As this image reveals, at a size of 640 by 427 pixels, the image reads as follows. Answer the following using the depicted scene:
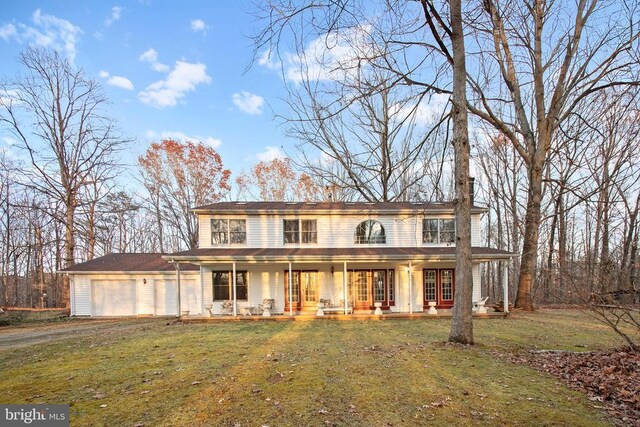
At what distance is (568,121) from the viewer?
16.9m

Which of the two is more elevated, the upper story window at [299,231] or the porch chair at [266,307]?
the upper story window at [299,231]

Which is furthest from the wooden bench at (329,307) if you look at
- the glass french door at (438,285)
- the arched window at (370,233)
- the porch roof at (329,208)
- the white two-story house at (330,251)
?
the porch roof at (329,208)

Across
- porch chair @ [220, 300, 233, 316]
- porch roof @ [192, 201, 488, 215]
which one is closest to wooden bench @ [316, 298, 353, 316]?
porch chair @ [220, 300, 233, 316]

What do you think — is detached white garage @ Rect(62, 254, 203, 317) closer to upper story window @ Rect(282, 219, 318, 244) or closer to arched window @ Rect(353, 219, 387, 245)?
upper story window @ Rect(282, 219, 318, 244)

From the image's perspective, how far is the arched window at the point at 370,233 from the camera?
57.2 ft

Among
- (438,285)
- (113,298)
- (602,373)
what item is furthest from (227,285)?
(602,373)

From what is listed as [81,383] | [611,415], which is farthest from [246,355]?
[611,415]

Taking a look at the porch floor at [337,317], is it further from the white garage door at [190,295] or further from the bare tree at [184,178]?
the bare tree at [184,178]

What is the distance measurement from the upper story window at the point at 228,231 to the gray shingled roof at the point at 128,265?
3.20 m

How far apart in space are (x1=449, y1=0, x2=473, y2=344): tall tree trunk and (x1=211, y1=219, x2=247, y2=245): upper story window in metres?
11.5

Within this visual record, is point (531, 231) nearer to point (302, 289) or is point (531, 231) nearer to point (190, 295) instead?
point (302, 289)

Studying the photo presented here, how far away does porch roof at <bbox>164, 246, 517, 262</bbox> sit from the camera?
14.9 meters

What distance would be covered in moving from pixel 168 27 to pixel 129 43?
2986mm

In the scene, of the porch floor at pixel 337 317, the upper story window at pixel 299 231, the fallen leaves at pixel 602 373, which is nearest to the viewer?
the fallen leaves at pixel 602 373
